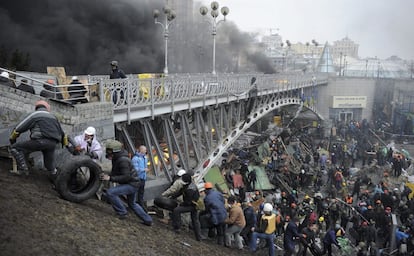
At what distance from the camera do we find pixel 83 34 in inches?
828

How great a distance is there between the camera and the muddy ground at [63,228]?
433 centimetres

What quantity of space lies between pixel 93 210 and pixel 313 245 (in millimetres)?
5359

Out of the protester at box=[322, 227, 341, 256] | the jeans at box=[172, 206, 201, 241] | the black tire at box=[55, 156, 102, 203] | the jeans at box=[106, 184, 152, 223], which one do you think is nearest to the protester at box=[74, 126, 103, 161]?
the black tire at box=[55, 156, 102, 203]

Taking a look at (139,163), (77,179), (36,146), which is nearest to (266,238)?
(139,163)

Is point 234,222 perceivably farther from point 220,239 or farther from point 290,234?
point 290,234

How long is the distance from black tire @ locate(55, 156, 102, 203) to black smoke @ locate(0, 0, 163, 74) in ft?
47.9

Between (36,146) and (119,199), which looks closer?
(36,146)

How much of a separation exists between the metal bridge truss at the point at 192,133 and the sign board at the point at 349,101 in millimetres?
21288

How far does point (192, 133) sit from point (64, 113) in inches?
342

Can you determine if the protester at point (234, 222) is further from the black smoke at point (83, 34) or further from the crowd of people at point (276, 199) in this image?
the black smoke at point (83, 34)

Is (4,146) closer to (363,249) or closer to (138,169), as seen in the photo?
(138,169)

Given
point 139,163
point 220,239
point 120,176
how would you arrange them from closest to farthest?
point 120,176
point 139,163
point 220,239

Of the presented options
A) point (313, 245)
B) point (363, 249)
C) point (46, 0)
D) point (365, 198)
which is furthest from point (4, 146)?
point (46, 0)

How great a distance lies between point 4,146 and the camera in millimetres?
6348
